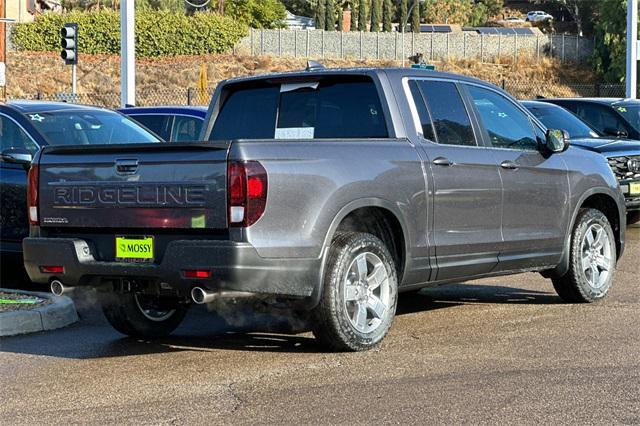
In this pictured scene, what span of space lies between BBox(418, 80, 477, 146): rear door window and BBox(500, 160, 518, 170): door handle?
28 cm

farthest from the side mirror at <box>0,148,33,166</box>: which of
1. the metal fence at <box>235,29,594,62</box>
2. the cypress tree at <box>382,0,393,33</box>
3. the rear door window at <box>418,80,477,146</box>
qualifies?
the cypress tree at <box>382,0,393,33</box>

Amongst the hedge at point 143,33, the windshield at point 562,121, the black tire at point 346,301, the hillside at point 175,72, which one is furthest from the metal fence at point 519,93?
the black tire at point 346,301

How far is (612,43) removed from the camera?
2867 inches

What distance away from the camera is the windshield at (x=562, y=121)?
1627 cm

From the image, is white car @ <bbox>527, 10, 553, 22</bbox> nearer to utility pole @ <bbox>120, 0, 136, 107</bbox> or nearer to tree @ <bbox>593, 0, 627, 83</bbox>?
tree @ <bbox>593, 0, 627, 83</bbox>

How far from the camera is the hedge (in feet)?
221

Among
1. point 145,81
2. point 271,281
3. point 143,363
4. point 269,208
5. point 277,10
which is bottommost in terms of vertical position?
point 143,363

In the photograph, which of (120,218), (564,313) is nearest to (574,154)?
(564,313)

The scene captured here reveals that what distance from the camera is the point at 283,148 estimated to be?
689cm

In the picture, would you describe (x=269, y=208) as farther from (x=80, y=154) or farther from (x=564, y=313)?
(x=564, y=313)

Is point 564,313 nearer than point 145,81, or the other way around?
point 564,313

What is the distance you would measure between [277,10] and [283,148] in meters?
84.0

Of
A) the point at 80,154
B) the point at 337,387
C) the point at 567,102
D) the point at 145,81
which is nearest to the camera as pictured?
the point at 337,387

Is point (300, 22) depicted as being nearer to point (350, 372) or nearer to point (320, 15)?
point (320, 15)
